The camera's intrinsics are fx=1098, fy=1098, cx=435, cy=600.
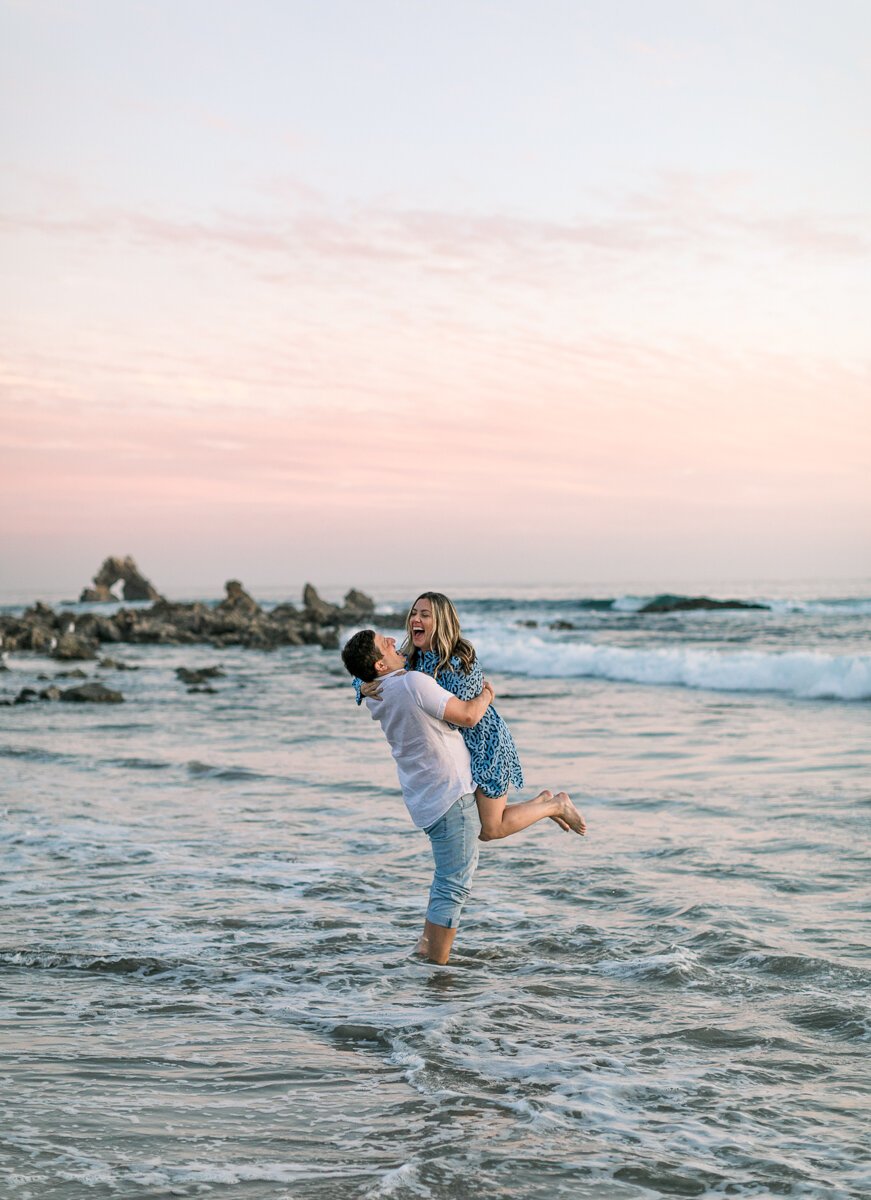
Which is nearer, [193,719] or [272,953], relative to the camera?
[272,953]

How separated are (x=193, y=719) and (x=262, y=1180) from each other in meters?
16.1

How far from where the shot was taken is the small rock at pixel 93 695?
867 inches

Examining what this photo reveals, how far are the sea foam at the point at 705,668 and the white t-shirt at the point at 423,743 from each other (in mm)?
15087

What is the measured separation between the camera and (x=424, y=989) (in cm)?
550

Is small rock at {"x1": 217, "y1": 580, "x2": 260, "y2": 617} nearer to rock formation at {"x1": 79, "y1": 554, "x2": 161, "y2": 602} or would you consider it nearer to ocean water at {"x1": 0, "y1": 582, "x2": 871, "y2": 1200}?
rock formation at {"x1": 79, "y1": 554, "x2": 161, "y2": 602}

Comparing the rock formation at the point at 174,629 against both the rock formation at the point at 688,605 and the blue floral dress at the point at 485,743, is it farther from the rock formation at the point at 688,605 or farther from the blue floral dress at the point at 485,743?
the blue floral dress at the point at 485,743

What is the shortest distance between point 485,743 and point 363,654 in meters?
0.87

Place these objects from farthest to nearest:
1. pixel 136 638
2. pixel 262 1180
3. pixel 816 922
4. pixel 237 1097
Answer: pixel 136 638 → pixel 816 922 → pixel 237 1097 → pixel 262 1180

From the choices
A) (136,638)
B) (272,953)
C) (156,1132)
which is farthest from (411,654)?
(136,638)

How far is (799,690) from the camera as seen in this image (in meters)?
21.2

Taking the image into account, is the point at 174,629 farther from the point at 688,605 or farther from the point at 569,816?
the point at 569,816

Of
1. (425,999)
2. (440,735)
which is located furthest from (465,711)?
(425,999)

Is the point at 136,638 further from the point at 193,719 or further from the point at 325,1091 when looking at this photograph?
the point at 325,1091

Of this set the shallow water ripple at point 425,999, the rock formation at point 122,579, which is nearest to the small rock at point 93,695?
the shallow water ripple at point 425,999
